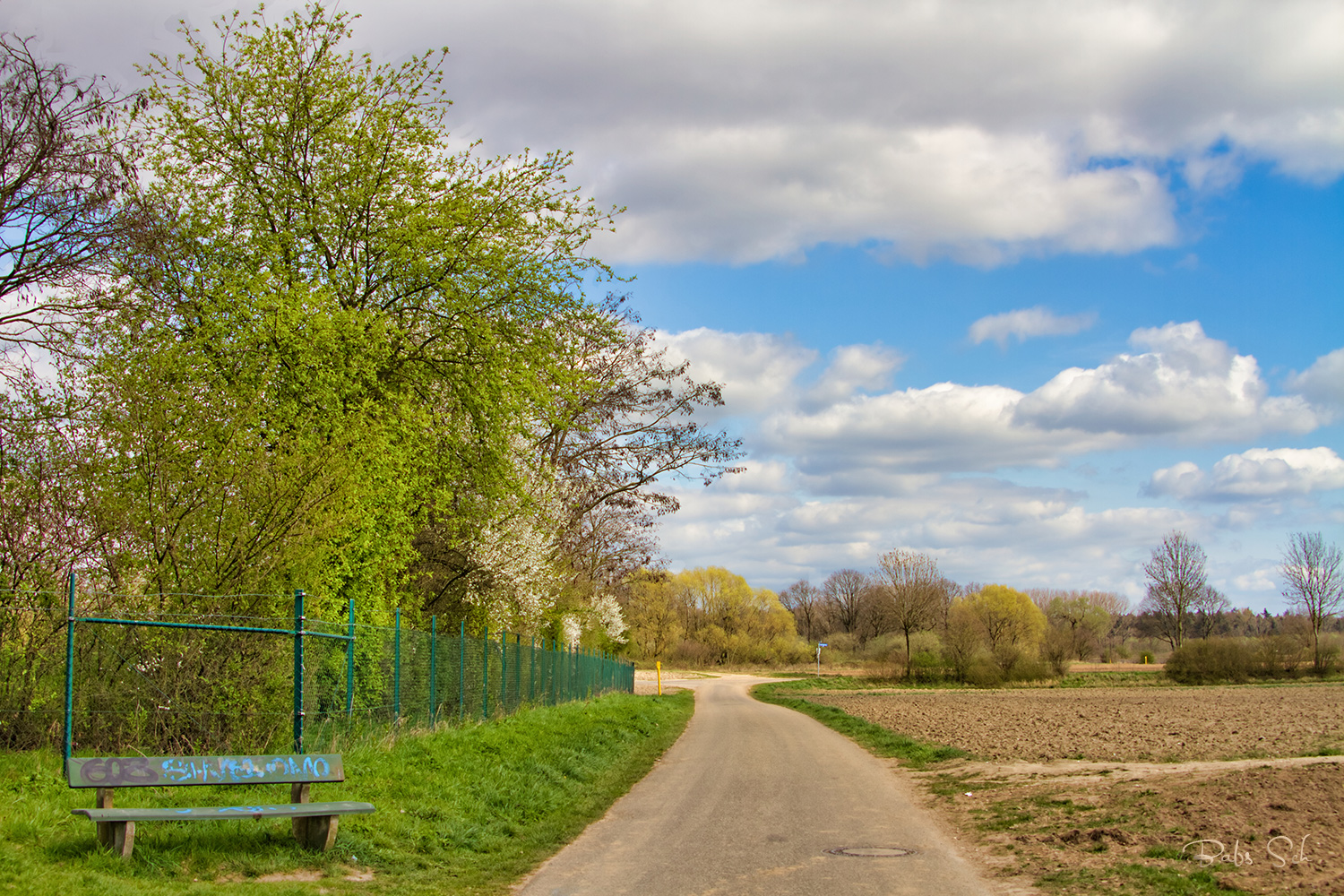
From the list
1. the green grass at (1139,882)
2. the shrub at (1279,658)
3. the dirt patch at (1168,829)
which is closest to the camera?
the green grass at (1139,882)

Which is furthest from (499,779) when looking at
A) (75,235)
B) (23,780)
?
(75,235)

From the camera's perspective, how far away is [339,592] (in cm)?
1730

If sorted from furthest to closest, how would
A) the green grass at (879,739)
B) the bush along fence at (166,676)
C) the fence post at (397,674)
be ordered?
1. the green grass at (879,739)
2. the fence post at (397,674)
3. the bush along fence at (166,676)

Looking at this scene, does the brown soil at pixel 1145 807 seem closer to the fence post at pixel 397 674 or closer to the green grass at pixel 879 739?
the green grass at pixel 879 739

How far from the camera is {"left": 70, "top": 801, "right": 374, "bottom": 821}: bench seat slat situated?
7418 millimetres

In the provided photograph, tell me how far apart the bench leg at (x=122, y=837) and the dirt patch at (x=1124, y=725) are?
13.9 m

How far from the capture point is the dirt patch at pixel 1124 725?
61.1 feet

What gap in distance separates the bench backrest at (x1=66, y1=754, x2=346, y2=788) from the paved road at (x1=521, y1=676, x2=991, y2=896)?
2221 mm

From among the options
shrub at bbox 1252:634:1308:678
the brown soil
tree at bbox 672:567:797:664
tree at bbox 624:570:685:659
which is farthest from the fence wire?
tree at bbox 672:567:797:664

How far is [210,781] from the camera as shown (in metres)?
8.34

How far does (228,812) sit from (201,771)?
70cm

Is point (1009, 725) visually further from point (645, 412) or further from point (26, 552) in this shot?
point (26, 552)

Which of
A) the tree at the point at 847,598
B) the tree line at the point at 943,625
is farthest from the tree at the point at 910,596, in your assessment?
the tree at the point at 847,598

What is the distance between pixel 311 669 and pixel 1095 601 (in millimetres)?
146500
